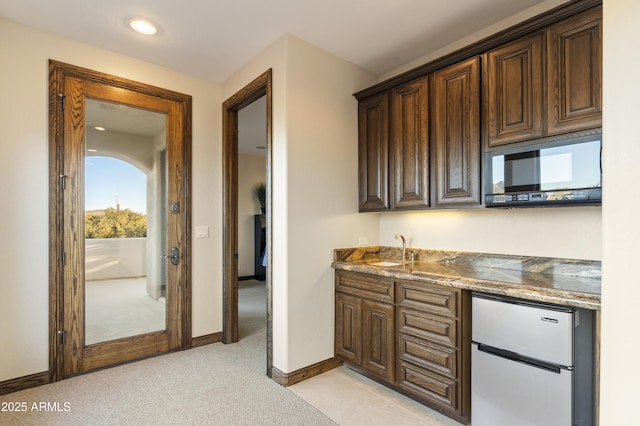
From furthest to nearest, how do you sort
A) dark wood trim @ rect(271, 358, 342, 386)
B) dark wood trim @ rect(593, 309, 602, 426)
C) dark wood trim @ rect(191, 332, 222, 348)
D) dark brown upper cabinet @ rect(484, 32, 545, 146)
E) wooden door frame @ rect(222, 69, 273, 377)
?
1. wooden door frame @ rect(222, 69, 273, 377)
2. dark wood trim @ rect(191, 332, 222, 348)
3. dark wood trim @ rect(271, 358, 342, 386)
4. dark brown upper cabinet @ rect(484, 32, 545, 146)
5. dark wood trim @ rect(593, 309, 602, 426)

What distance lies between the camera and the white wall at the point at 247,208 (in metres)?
7.31

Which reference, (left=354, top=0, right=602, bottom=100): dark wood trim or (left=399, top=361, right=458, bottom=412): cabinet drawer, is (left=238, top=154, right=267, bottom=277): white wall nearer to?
(left=354, top=0, right=602, bottom=100): dark wood trim

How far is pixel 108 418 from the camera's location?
2.13 meters

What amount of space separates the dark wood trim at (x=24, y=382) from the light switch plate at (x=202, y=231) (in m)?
1.64

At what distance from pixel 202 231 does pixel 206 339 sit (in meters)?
1.16

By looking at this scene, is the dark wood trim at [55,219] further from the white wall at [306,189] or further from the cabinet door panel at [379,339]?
the cabinet door panel at [379,339]

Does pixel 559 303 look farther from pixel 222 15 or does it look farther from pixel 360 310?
pixel 222 15

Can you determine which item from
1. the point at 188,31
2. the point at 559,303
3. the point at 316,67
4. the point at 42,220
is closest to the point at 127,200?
the point at 42,220

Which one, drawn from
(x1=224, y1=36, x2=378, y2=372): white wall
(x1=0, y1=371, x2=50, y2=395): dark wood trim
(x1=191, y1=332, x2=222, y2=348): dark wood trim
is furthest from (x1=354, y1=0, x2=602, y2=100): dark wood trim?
(x1=0, y1=371, x2=50, y2=395): dark wood trim

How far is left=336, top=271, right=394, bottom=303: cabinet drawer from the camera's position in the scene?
2504 mm

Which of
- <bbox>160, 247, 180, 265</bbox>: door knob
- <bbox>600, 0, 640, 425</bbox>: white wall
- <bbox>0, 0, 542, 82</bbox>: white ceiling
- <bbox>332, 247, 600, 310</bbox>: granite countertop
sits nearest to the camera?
<bbox>600, 0, 640, 425</bbox>: white wall

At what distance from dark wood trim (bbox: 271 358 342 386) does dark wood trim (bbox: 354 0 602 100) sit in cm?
251

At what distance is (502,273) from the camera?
2.29m

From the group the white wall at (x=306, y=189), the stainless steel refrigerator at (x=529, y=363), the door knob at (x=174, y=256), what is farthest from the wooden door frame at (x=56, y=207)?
the stainless steel refrigerator at (x=529, y=363)
